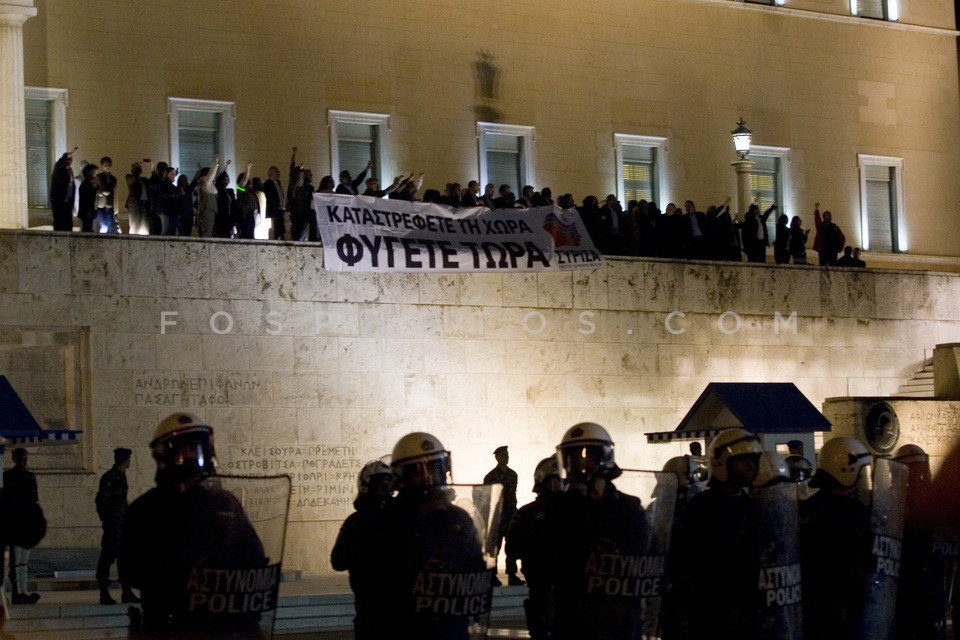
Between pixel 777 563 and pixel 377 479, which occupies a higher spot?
pixel 377 479

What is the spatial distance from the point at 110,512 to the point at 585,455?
9459 mm

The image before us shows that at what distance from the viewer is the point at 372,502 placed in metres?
10.7

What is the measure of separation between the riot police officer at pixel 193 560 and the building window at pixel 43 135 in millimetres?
18497

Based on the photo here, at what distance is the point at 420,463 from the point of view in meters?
7.79

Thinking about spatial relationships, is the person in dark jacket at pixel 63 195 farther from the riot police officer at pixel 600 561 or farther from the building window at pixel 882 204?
the building window at pixel 882 204

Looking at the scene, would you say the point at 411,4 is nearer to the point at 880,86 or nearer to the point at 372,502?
the point at 880,86

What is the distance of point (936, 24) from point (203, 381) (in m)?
19.0

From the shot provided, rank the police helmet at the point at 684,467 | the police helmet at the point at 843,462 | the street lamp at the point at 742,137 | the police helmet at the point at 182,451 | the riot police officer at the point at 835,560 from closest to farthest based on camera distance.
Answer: the police helmet at the point at 182,451, the riot police officer at the point at 835,560, the police helmet at the point at 843,462, the police helmet at the point at 684,467, the street lamp at the point at 742,137

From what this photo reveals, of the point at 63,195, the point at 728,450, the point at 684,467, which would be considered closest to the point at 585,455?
the point at 728,450

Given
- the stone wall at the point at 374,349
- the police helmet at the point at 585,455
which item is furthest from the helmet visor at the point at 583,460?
the stone wall at the point at 374,349

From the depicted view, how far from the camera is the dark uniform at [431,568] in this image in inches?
296

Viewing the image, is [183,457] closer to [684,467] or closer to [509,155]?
[684,467]

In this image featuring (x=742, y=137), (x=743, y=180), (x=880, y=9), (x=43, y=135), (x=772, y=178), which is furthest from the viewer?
(x=880, y=9)

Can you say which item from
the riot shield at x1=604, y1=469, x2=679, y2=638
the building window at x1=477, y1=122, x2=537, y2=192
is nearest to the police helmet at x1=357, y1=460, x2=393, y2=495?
the riot shield at x1=604, y1=469, x2=679, y2=638
